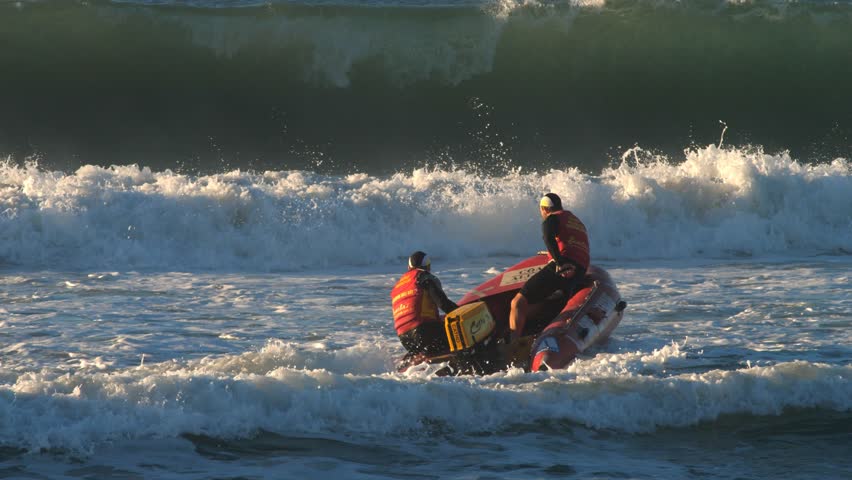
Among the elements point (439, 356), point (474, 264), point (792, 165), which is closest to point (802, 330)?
point (439, 356)

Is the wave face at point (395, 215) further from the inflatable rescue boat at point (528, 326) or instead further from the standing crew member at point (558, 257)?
the standing crew member at point (558, 257)


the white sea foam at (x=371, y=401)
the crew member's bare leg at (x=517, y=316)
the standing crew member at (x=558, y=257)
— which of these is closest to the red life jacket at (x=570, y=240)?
the standing crew member at (x=558, y=257)

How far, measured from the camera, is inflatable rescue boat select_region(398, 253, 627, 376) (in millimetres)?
7980

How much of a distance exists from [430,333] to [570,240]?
1.61 meters

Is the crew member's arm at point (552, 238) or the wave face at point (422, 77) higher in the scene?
the wave face at point (422, 77)

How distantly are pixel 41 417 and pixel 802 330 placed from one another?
606cm

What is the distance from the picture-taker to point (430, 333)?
8.18 m

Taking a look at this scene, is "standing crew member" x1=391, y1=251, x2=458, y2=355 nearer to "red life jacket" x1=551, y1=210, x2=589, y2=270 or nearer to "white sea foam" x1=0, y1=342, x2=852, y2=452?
"white sea foam" x1=0, y1=342, x2=852, y2=452

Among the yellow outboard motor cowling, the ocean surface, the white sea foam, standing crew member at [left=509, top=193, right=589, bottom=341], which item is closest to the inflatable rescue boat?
the yellow outboard motor cowling

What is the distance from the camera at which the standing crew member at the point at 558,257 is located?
8.98m

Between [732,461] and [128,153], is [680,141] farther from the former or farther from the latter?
[732,461]

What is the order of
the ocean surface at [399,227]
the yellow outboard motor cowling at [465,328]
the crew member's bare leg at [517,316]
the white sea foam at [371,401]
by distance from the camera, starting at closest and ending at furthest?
the white sea foam at [371,401] → the ocean surface at [399,227] → the yellow outboard motor cowling at [465,328] → the crew member's bare leg at [517,316]

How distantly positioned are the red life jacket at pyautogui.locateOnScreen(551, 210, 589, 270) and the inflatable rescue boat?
0.87ft

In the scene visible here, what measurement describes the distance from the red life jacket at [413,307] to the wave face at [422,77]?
11278 mm
